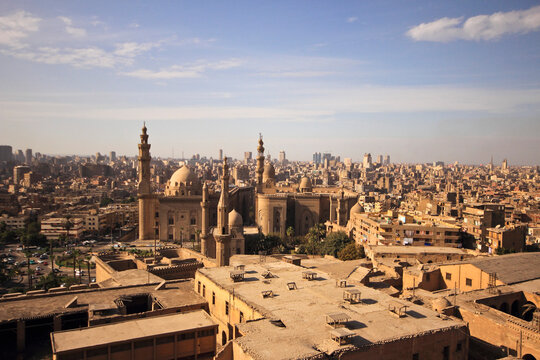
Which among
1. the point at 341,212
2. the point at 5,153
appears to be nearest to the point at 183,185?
the point at 341,212

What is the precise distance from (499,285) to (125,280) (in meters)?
17.7

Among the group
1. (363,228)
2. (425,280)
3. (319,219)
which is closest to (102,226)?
(319,219)

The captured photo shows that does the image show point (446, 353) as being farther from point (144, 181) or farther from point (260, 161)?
point (260, 161)

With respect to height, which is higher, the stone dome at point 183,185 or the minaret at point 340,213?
the stone dome at point 183,185

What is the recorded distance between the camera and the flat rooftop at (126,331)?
38.1ft

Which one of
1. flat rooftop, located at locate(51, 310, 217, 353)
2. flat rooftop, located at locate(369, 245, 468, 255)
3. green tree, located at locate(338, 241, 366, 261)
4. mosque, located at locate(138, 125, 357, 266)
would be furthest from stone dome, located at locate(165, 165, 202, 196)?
flat rooftop, located at locate(51, 310, 217, 353)

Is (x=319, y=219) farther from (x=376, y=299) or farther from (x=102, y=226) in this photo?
(x=376, y=299)

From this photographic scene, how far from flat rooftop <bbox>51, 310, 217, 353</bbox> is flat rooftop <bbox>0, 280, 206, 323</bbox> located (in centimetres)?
248

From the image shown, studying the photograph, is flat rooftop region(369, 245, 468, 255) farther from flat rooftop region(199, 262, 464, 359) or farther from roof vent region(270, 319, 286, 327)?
roof vent region(270, 319, 286, 327)

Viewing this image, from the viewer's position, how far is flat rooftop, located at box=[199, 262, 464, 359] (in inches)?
420

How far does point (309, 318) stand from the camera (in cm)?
1257

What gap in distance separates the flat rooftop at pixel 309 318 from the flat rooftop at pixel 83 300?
5.40 feet

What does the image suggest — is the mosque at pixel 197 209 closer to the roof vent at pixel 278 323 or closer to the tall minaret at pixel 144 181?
the tall minaret at pixel 144 181

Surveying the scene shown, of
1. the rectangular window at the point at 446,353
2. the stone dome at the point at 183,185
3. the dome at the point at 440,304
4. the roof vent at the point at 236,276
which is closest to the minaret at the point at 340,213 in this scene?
the stone dome at the point at 183,185
